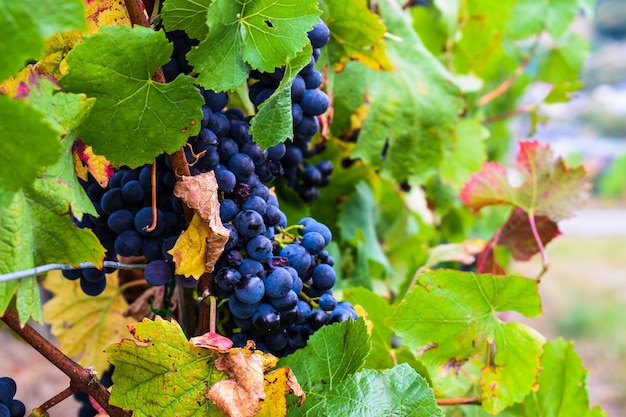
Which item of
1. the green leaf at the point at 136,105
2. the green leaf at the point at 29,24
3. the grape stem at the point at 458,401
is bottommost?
the grape stem at the point at 458,401

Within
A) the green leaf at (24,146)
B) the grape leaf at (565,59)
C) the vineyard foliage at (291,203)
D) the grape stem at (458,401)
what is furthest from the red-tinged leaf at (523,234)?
the grape leaf at (565,59)

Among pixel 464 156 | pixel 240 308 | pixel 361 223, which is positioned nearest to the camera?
pixel 240 308

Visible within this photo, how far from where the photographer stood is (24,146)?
0.48 metres

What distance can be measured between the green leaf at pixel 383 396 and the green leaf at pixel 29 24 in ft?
1.40

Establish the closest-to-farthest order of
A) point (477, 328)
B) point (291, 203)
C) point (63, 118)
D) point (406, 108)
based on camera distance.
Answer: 1. point (63, 118)
2. point (477, 328)
3. point (291, 203)
4. point (406, 108)

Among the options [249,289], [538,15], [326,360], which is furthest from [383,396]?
[538,15]

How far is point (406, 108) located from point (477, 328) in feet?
1.50

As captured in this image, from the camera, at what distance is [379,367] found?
95 cm

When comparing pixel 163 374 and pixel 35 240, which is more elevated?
pixel 35 240

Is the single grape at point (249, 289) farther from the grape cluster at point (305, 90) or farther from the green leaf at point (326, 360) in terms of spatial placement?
the grape cluster at point (305, 90)

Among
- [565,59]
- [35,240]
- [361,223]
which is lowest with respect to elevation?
[565,59]

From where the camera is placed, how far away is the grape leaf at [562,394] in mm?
981

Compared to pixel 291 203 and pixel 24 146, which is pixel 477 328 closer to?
pixel 291 203

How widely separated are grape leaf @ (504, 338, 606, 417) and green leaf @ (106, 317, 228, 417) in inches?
22.6
